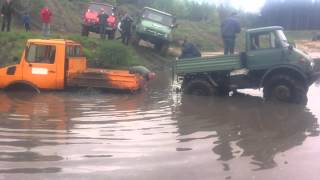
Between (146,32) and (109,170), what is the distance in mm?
20223

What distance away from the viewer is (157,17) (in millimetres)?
27391

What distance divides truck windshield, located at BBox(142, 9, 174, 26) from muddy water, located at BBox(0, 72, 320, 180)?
13.6 m

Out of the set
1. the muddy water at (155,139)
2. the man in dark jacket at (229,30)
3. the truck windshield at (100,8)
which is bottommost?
the muddy water at (155,139)

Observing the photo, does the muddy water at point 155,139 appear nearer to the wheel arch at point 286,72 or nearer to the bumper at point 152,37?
the wheel arch at point 286,72

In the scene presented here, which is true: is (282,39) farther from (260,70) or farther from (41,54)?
(41,54)

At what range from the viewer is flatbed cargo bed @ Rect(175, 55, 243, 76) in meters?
14.7

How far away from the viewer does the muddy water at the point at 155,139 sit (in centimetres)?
730

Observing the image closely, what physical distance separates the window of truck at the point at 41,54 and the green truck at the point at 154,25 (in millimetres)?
12273

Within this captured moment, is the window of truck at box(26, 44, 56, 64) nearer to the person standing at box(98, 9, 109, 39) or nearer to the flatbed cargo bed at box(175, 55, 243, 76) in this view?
the flatbed cargo bed at box(175, 55, 243, 76)

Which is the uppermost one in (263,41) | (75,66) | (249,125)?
(263,41)

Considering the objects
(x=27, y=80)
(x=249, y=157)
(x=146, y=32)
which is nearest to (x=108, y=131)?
(x=249, y=157)

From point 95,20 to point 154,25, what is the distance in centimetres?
320

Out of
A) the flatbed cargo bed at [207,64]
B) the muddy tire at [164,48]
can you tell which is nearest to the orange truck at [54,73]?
→ the flatbed cargo bed at [207,64]

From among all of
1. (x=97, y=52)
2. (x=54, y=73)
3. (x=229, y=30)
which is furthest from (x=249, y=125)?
(x=97, y=52)
